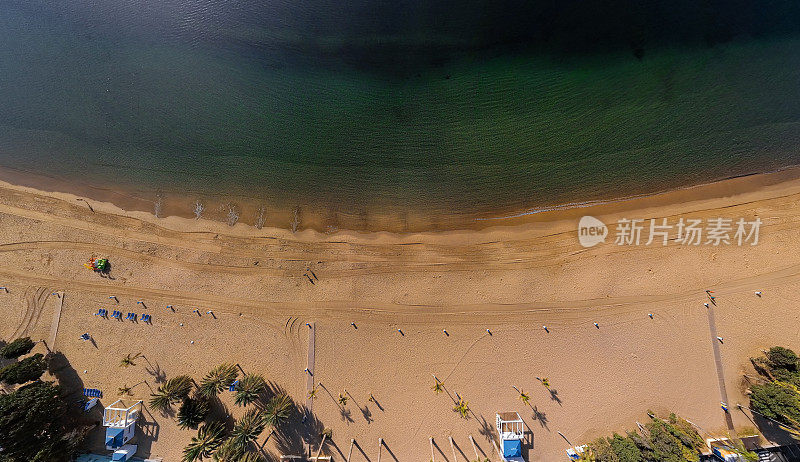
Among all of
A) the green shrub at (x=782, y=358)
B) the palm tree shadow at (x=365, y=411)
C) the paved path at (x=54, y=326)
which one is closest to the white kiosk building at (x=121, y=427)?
the paved path at (x=54, y=326)

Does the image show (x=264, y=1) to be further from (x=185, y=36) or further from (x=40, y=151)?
(x=40, y=151)

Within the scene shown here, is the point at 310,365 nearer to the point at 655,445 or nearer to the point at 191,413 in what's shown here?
the point at 191,413

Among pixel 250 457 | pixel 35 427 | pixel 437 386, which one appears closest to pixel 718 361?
pixel 437 386

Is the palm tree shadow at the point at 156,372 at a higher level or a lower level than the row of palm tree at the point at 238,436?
higher

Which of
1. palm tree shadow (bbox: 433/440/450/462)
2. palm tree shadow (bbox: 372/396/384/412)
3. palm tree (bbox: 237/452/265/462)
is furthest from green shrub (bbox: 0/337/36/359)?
palm tree shadow (bbox: 433/440/450/462)

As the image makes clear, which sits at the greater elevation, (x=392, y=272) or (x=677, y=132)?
(x=677, y=132)

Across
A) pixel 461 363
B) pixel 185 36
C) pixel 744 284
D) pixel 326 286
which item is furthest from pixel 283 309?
pixel 744 284

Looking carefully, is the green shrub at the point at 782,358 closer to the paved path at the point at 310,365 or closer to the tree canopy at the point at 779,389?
the tree canopy at the point at 779,389
